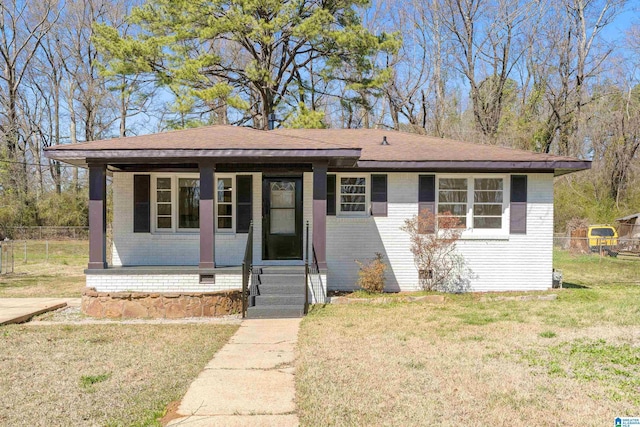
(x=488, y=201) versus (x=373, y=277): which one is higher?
(x=488, y=201)

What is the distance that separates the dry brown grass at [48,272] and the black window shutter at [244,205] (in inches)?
171

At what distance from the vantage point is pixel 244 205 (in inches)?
455

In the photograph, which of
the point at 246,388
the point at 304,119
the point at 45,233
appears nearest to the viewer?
the point at 246,388

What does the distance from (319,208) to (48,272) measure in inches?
454

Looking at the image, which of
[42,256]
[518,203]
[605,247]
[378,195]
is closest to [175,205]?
[378,195]

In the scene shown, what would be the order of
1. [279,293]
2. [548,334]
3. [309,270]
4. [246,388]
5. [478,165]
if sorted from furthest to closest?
[478,165]
[309,270]
[279,293]
[548,334]
[246,388]

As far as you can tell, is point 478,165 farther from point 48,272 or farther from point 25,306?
point 48,272

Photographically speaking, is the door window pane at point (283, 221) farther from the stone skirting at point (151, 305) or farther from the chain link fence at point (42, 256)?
the chain link fence at point (42, 256)

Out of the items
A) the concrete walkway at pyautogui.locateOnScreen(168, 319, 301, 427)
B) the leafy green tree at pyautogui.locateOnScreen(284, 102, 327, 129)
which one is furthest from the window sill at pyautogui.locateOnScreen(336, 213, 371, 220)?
the leafy green tree at pyautogui.locateOnScreen(284, 102, 327, 129)

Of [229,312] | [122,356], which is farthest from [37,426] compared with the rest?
[229,312]

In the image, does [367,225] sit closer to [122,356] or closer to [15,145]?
[122,356]

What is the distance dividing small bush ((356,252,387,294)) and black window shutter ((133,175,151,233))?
182 inches

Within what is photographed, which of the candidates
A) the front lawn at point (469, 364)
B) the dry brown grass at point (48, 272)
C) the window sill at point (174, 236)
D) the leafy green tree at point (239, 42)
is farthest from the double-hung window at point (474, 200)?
the leafy green tree at point (239, 42)

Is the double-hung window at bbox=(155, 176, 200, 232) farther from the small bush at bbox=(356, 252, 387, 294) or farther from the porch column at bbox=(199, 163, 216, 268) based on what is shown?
the small bush at bbox=(356, 252, 387, 294)
